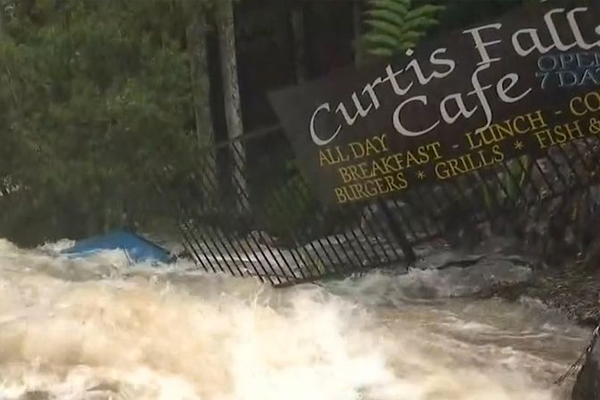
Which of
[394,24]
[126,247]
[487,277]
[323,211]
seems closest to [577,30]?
[394,24]

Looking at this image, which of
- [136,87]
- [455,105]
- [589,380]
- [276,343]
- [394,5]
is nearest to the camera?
[589,380]

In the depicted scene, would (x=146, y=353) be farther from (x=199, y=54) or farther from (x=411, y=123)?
(x=199, y=54)

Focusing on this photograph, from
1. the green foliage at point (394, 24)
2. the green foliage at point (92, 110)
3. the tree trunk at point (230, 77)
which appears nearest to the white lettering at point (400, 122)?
the green foliage at point (394, 24)

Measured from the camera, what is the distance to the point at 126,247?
3939mm

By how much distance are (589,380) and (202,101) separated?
2.00 metres

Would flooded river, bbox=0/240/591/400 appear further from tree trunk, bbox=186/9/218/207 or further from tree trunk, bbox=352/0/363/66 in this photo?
tree trunk, bbox=352/0/363/66

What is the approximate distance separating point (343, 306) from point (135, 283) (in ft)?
2.46

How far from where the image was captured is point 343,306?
10.7ft

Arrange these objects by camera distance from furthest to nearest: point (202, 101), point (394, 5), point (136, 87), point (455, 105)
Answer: point (136, 87) → point (202, 101) → point (394, 5) → point (455, 105)

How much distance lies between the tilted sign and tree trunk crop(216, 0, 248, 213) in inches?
12.1

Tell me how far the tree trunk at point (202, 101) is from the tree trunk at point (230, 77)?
0.10 m

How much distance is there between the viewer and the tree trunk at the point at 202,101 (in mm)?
3822

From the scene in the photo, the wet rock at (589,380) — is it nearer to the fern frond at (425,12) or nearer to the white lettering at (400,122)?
the white lettering at (400,122)

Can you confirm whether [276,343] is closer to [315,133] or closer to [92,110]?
[315,133]
